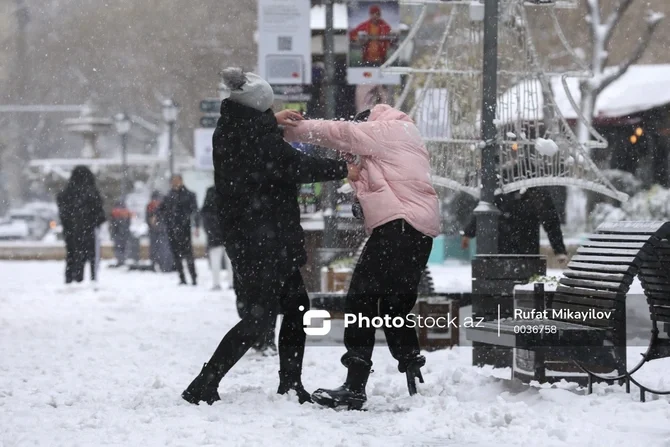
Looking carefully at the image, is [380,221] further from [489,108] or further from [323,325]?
[323,325]

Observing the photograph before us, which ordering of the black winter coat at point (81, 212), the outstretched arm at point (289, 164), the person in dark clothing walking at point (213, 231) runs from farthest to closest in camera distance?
the black winter coat at point (81, 212) → the person in dark clothing walking at point (213, 231) → the outstretched arm at point (289, 164)

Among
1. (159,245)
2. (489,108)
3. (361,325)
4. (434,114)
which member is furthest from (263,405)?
(159,245)

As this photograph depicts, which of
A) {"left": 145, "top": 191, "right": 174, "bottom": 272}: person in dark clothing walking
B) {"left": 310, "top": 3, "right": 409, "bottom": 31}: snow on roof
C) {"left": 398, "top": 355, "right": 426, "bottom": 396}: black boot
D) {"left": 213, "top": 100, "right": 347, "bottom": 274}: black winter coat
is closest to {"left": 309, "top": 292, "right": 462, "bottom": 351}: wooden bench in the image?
{"left": 398, "top": 355, "right": 426, "bottom": 396}: black boot

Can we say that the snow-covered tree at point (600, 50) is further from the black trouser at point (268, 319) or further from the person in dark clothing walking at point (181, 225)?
the black trouser at point (268, 319)

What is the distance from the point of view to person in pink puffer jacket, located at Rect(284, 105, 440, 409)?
663cm

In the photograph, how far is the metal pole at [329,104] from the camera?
12734mm

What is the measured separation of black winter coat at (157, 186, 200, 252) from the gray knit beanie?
1336cm

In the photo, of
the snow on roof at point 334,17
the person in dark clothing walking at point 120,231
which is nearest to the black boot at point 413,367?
the snow on roof at point 334,17

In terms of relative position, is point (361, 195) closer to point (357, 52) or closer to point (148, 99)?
point (357, 52)

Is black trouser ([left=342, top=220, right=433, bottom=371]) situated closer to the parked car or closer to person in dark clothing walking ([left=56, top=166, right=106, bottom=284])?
person in dark clothing walking ([left=56, top=166, right=106, bottom=284])

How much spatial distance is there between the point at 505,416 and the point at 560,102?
23.9 meters

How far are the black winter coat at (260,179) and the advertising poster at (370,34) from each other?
6.19m

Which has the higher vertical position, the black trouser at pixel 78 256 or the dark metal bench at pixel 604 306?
the dark metal bench at pixel 604 306

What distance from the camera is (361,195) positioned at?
22.1ft
